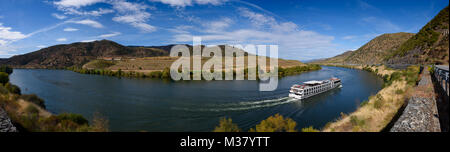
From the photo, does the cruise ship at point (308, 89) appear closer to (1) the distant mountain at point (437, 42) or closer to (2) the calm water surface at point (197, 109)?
(2) the calm water surface at point (197, 109)

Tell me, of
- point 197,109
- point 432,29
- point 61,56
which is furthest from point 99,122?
point 61,56

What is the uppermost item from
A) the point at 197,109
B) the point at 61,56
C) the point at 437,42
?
the point at 61,56

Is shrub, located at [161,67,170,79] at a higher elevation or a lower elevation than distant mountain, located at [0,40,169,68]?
lower

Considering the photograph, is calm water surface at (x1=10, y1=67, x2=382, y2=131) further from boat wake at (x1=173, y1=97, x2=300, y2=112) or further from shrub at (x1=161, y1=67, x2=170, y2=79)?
shrub at (x1=161, y1=67, x2=170, y2=79)

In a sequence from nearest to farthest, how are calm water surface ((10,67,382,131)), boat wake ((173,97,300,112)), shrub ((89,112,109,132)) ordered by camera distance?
1. shrub ((89,112,109,132))
2. calm water surface ((10,67,382,131))
3. boat wake ((173,97,300,112))

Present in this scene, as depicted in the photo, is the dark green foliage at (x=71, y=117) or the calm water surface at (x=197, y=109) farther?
the calm water surface at (x=197, y=109)

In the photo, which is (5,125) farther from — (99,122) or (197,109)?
(197,109)

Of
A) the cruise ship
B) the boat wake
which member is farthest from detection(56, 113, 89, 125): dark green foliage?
the cruise ship

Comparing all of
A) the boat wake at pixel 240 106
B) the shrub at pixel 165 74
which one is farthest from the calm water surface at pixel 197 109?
the shrub at pixel 165 74

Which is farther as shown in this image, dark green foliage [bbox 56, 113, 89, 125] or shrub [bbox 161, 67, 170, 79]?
shrub [bbox 161, 67, 170, 79]
